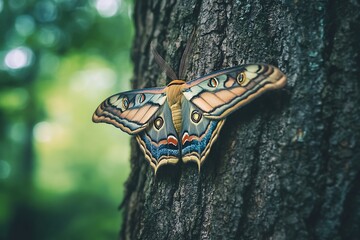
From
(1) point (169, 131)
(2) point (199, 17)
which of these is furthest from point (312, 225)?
(2) point (199, 17)

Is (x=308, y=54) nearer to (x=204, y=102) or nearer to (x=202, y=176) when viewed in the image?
(x=204, y=102)

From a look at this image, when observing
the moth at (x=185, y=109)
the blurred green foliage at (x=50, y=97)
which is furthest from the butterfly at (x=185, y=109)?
the blurred green foliage at (x=50, y=97)

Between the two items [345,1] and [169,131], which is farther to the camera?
[169,131]

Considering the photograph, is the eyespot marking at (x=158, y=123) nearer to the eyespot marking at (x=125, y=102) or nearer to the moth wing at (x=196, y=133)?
the moth wing at (x=196, y=133)

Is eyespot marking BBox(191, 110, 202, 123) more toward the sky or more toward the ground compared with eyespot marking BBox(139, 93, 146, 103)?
more toward the ground

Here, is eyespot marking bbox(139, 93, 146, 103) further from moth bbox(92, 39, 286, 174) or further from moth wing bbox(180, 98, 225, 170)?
moth wing bbox(180, 98, 225, 170)

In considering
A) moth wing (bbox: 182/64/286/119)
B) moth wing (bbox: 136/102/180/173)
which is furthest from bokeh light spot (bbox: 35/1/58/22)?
moth wing (bbox: 182/64/286/119)
